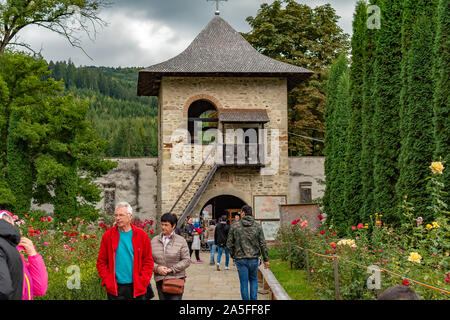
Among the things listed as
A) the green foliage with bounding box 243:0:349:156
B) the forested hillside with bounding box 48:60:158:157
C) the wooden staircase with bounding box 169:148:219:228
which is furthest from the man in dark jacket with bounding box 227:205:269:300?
→ the forested hillside with bounding box 48:60:158:157

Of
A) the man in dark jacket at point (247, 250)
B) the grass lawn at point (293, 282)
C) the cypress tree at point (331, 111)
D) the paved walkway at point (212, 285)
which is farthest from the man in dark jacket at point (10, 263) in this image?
the cypress tree at point (331, 111)

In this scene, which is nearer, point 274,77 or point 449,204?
point 449,204

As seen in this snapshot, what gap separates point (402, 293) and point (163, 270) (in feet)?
9.49

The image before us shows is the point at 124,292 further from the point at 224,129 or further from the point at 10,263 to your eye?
the point at 224,129

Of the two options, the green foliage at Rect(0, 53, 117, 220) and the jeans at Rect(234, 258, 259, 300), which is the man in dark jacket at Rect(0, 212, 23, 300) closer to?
the jeans at Rect(234, 258, 259, 300)

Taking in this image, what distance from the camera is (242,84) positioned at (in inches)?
744

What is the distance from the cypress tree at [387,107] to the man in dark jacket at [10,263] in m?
8.64

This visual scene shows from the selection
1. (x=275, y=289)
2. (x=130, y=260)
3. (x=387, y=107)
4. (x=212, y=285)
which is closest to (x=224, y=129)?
(x=387, y=107)

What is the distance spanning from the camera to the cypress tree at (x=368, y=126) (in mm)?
11523

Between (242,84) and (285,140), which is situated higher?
(242,84)

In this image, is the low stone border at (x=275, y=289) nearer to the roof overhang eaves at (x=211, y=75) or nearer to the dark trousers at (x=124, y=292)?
the dark trousers at (x=124, y=292)
